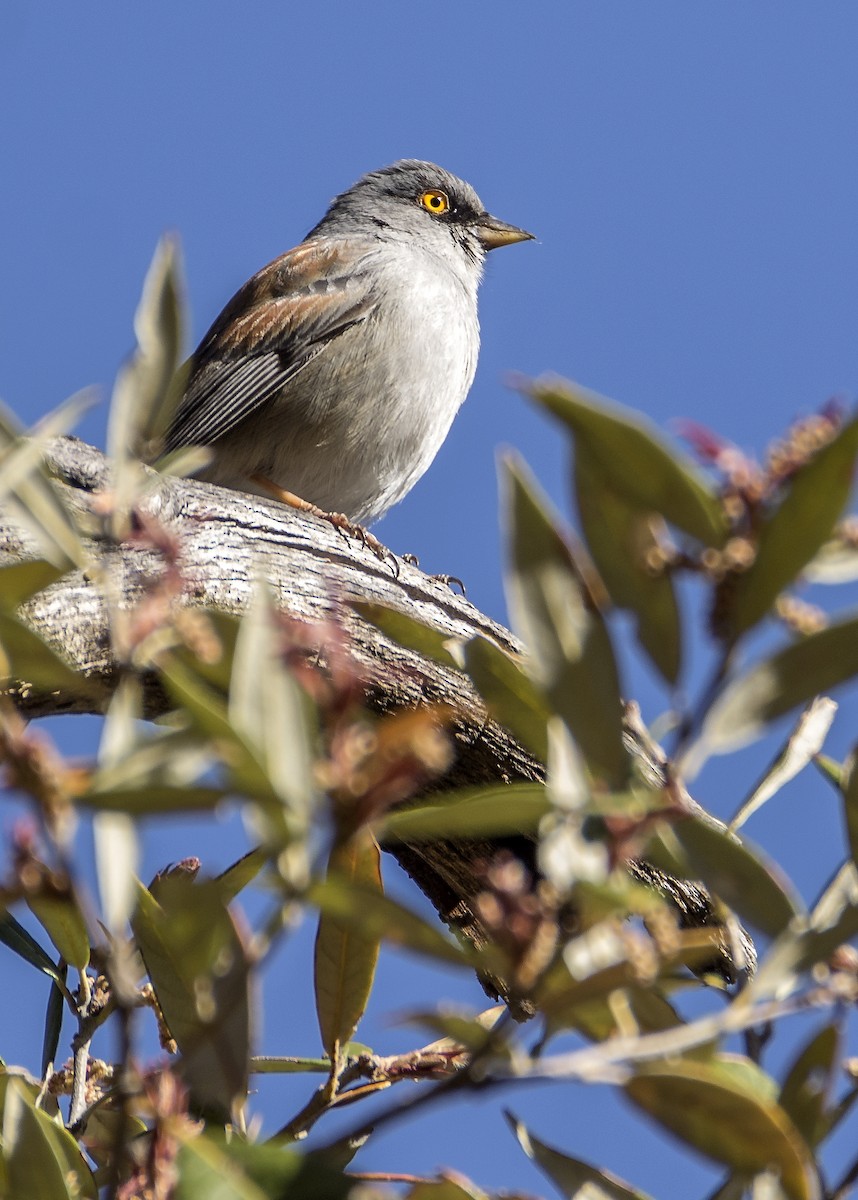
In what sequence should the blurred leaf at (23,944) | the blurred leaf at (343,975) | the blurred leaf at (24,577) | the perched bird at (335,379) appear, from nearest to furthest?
the blurred leaf at (24,577) → the blurred leaf at (343,975) → the blurred leaf at (23,944) → the perched bird at (335,379)

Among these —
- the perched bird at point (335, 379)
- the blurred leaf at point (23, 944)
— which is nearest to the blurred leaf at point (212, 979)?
the blurred leaf at point (23, 944)

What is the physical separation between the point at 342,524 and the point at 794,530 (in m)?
3.74

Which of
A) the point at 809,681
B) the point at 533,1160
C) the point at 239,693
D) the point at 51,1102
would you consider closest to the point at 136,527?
the point at 239,693

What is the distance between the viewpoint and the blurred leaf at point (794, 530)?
0.88m

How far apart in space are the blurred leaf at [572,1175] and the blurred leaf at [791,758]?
533 millimetres

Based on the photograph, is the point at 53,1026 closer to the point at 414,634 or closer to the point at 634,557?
the point at 414,634

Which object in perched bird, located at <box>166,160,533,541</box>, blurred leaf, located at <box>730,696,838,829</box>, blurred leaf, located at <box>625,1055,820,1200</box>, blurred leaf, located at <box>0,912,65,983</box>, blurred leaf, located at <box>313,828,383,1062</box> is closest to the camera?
blurred leaf, located at <box>625,1055,820,1200</box>

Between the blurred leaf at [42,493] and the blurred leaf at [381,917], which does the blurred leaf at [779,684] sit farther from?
the blurred leaf at [42,493]

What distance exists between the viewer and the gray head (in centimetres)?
680

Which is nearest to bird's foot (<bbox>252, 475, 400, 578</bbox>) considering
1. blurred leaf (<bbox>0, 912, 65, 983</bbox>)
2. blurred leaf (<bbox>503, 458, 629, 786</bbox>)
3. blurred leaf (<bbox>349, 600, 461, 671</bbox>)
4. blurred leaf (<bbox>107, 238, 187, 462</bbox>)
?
blurred leaf (<bbox>0, 912, 65, 983</bbox>)

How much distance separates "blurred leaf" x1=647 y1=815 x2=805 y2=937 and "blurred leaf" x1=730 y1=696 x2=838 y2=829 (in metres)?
0.59

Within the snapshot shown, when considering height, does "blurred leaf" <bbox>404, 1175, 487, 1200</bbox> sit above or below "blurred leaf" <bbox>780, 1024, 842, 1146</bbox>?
below

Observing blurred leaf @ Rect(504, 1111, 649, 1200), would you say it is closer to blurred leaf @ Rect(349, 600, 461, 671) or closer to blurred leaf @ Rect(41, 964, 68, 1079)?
blurred leaf @ Rect(349, 600, 461, 671)

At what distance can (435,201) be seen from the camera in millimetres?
7027
